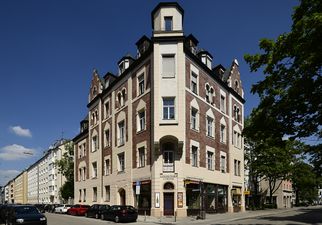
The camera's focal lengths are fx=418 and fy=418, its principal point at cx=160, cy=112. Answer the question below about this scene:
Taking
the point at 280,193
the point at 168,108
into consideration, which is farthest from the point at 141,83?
the point at 280,193

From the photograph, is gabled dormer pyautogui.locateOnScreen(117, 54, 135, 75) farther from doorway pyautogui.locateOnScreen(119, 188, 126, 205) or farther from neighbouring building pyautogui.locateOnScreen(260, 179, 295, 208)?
neighbouring building pyautogui.locateOnScreen(260, 179, 295, 208)

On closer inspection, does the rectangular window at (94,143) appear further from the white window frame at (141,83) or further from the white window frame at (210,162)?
the white window frame at (210,162)

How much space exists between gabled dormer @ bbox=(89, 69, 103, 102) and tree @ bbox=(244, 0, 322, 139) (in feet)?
125

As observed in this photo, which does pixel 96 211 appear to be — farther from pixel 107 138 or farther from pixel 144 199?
pixel 107 138

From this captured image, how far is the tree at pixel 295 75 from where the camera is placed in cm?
1384

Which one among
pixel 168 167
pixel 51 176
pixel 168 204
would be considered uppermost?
pixel 168 167

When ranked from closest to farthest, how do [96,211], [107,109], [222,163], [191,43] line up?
[96,211] < [191,43] < [222,163] < [107,109]

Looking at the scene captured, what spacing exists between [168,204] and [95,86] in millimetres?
25123

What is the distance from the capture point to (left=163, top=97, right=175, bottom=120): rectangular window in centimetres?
3741

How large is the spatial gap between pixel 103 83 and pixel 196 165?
810 inches

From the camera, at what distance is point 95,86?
5656cm

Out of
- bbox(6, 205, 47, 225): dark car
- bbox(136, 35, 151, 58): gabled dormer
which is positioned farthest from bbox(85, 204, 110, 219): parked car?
bbox(136, 35, 151, 58): gabled dormer

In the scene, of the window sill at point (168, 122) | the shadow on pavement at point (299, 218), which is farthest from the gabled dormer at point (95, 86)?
the shadow on pavement at point (299, 218)

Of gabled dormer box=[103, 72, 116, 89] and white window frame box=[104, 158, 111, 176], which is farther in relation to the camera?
gabled dormer box=[103, 72, 116, 89]
